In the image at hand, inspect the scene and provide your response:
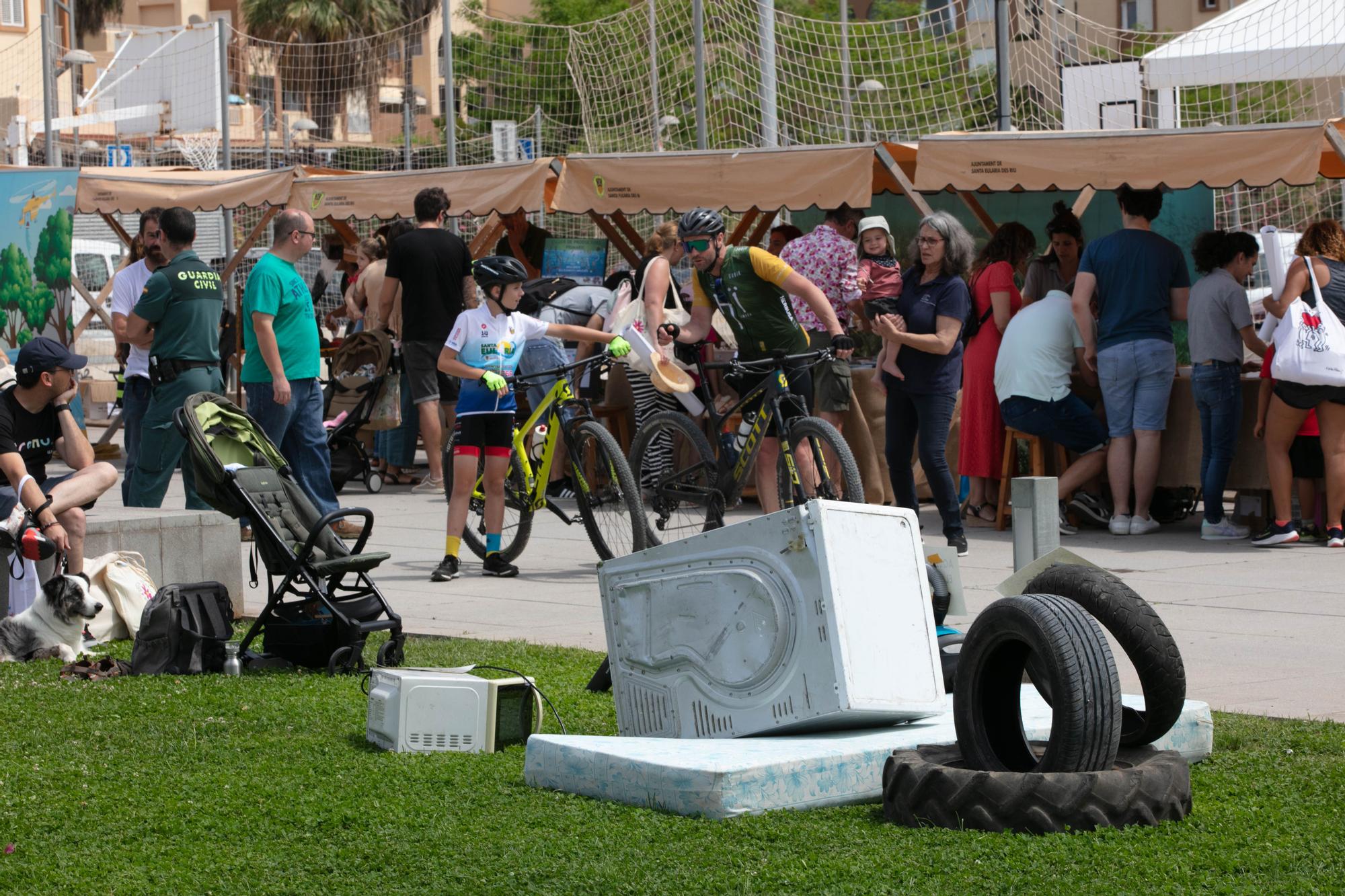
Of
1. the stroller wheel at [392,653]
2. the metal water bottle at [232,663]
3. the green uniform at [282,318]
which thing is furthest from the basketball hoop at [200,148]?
the stroller wheel at [392,653]

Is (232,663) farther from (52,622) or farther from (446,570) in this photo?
(446,570)

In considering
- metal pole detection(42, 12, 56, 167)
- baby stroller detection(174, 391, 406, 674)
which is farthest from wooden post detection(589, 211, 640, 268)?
metal pole detection(42, 12, 56, 167)

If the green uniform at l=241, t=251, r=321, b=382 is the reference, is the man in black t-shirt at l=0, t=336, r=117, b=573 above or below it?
below

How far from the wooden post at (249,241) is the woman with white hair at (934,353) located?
799 centimetres

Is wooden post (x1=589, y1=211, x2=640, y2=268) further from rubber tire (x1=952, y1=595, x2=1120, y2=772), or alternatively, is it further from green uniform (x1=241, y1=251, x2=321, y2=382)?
rubber tire (x1=952, y1=595, x2=1120, y2=772)

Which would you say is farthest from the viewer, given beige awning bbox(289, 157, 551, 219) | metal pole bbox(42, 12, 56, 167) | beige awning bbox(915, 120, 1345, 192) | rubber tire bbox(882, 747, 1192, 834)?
metal pole bbox(42, 12, 56, 167)

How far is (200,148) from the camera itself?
29500mm

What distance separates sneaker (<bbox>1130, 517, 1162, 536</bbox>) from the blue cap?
640 centimetres

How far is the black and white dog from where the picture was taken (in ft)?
24.8

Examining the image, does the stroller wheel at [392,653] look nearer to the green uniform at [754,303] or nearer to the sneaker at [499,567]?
the sneaker at [499,567]

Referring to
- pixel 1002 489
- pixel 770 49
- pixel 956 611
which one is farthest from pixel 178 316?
pixel 770 49

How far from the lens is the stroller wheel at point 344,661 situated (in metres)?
7.06

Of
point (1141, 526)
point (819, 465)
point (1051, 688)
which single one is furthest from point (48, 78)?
point (1051, 688)

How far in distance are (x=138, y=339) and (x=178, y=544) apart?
2.25 m
